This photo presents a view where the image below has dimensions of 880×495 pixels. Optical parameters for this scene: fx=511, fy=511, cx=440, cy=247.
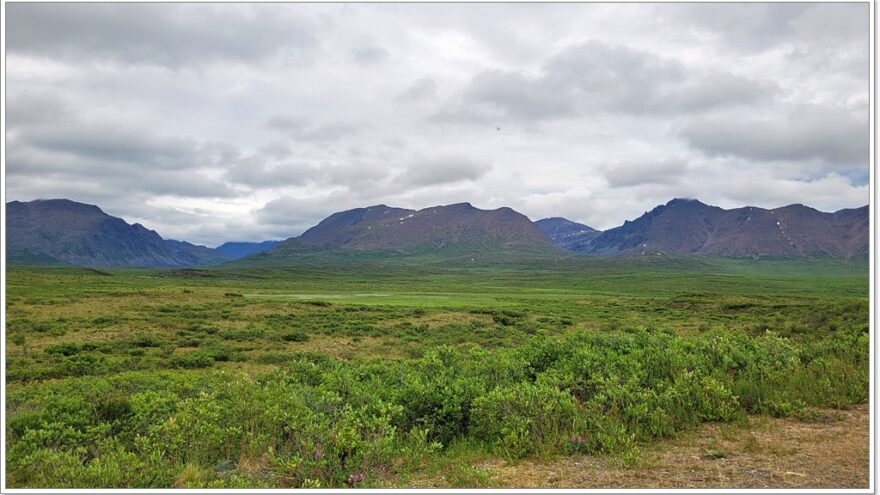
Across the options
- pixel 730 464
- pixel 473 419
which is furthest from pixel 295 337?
pixel 730 464

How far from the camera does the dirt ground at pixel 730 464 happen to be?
283 inches

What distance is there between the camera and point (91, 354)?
93.9ft

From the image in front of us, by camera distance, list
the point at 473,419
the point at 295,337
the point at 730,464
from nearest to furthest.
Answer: the point at 730,464 → the point at 473,419 → the point at 295,337

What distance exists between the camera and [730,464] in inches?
306

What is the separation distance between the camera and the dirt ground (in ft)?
23.6

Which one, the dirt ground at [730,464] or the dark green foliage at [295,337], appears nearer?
the dirt ground at [730,464]

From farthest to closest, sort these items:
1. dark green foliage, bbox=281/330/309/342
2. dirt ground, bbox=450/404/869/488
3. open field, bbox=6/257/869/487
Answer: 1. dark green foliage, bbox=281/330/309/342
2. open field, bbox=6/257/869/487
3. dirt ground, bbox=450/404/869/488

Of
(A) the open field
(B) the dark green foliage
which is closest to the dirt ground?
(A) the open field

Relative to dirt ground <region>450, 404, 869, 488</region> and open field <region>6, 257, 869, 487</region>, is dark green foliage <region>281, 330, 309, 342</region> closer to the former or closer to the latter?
open field <region>6, 257, 869, 487</region>

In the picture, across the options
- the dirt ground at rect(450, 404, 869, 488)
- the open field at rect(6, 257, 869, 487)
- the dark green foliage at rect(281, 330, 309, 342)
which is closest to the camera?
the dirt ground at rect(450, 404, 869, 488)

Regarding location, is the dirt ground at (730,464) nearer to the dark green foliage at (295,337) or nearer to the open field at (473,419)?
the open field at (473,419)

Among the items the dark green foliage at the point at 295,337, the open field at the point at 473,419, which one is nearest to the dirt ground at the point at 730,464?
the open field at the point at 473,419

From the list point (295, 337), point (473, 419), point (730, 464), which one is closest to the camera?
point (730, 464)

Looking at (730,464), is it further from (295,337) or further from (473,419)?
(295,337)
